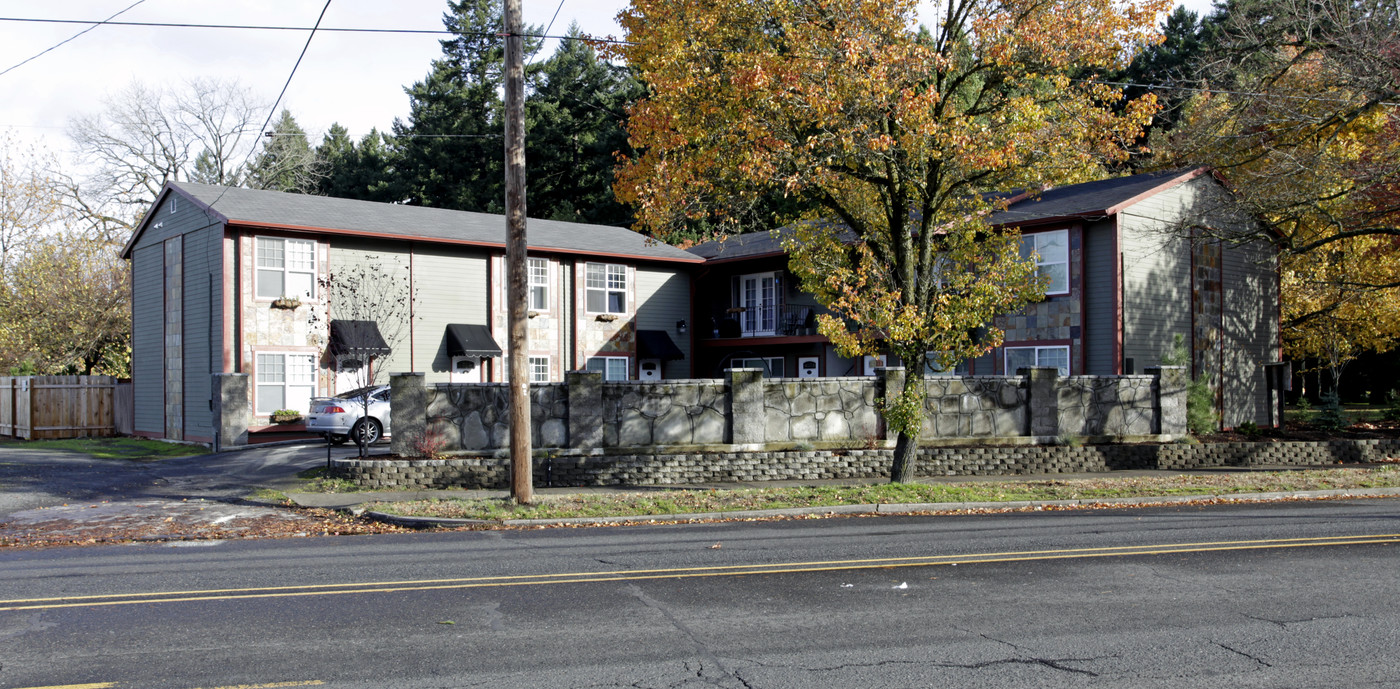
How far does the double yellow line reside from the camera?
8.21m

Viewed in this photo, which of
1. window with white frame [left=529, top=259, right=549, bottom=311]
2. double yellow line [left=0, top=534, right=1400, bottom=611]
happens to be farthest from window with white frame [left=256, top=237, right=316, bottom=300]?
double yellow line [left=0, top=534, right=1400, bottom=611]

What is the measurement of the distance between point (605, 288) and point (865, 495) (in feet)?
60.6

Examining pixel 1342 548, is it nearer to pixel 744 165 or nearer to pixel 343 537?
pixel 744 165

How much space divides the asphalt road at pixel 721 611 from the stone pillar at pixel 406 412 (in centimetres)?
533

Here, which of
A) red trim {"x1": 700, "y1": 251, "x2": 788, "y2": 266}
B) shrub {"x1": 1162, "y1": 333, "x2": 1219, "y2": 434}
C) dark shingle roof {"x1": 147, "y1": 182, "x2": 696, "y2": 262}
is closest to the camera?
shrub {"x1": 1162, "y1": 333, "x2": 1219, "y2": 434}

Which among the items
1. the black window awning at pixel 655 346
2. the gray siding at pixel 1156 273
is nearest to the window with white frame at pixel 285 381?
the black window awning at pixel 655 346

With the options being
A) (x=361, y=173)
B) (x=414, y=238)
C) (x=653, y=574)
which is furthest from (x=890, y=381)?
(x=361, y=173)

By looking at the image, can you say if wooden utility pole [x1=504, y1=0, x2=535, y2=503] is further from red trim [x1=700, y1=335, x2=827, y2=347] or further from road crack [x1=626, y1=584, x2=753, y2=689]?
red trim [x1=700, y1=335, x2=827, y2=347]

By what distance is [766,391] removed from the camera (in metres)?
19.3

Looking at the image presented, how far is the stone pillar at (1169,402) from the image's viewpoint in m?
21.8

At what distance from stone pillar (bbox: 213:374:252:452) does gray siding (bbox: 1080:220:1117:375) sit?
840 inches

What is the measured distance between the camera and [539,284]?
30734 mm

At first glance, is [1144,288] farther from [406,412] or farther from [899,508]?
[406,412]

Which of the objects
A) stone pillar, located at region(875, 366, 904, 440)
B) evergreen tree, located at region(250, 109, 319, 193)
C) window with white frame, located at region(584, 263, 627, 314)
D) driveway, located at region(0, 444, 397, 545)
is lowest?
driveway, located at region(0, 444, 397, 545)
